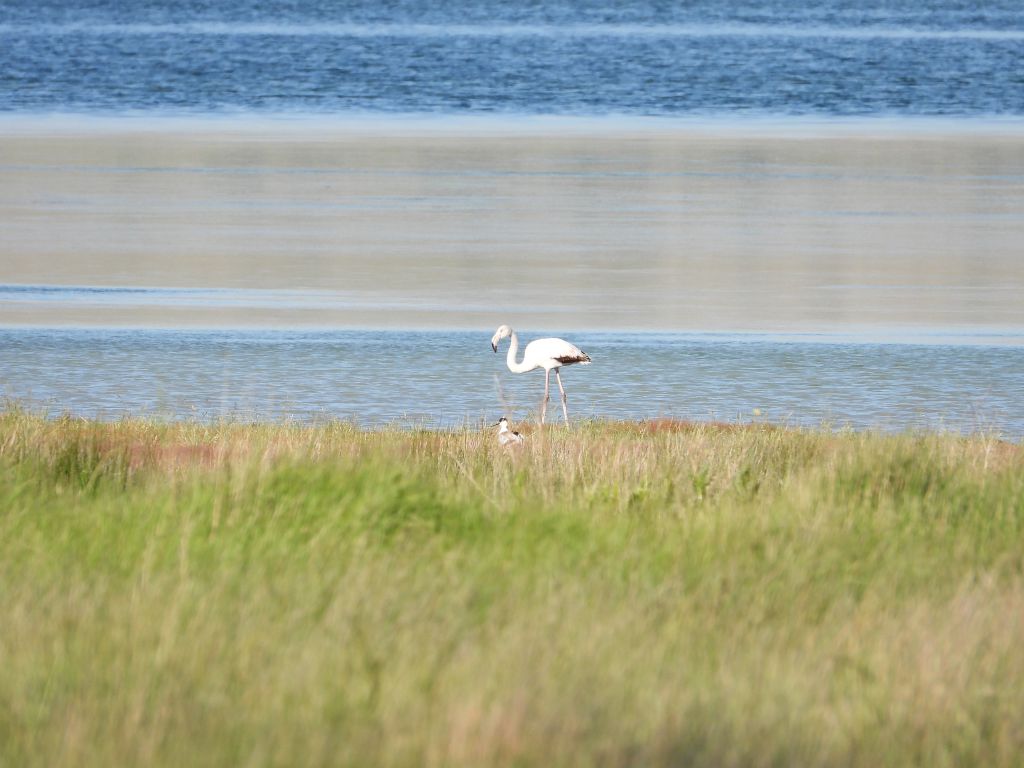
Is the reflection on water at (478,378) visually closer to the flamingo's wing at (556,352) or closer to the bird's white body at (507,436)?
the flamingo's wing at (556,352)

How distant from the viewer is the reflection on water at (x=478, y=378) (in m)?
15.0

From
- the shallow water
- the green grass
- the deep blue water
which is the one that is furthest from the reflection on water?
the deep blue water

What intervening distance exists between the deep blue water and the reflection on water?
3104 centimetres

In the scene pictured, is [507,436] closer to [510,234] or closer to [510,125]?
[510,234]

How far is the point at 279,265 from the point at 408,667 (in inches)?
688

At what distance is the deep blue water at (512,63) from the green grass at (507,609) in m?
39.8

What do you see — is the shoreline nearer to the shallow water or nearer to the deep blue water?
the deep blue water

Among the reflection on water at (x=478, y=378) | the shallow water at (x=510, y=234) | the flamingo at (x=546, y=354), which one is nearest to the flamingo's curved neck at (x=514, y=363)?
the flamingo at (x=546, y=354)

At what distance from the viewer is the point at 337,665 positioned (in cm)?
626

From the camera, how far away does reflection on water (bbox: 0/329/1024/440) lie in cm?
1495

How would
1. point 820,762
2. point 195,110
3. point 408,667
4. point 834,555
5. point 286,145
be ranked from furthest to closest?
point 195,110 → point 286,145 → point 834,555 → point 408,667 → point 820,762

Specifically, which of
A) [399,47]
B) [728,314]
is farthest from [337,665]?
[399,47]

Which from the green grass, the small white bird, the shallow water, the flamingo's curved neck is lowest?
the shallow water

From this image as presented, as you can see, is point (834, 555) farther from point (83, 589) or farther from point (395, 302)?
point (395, 302)
